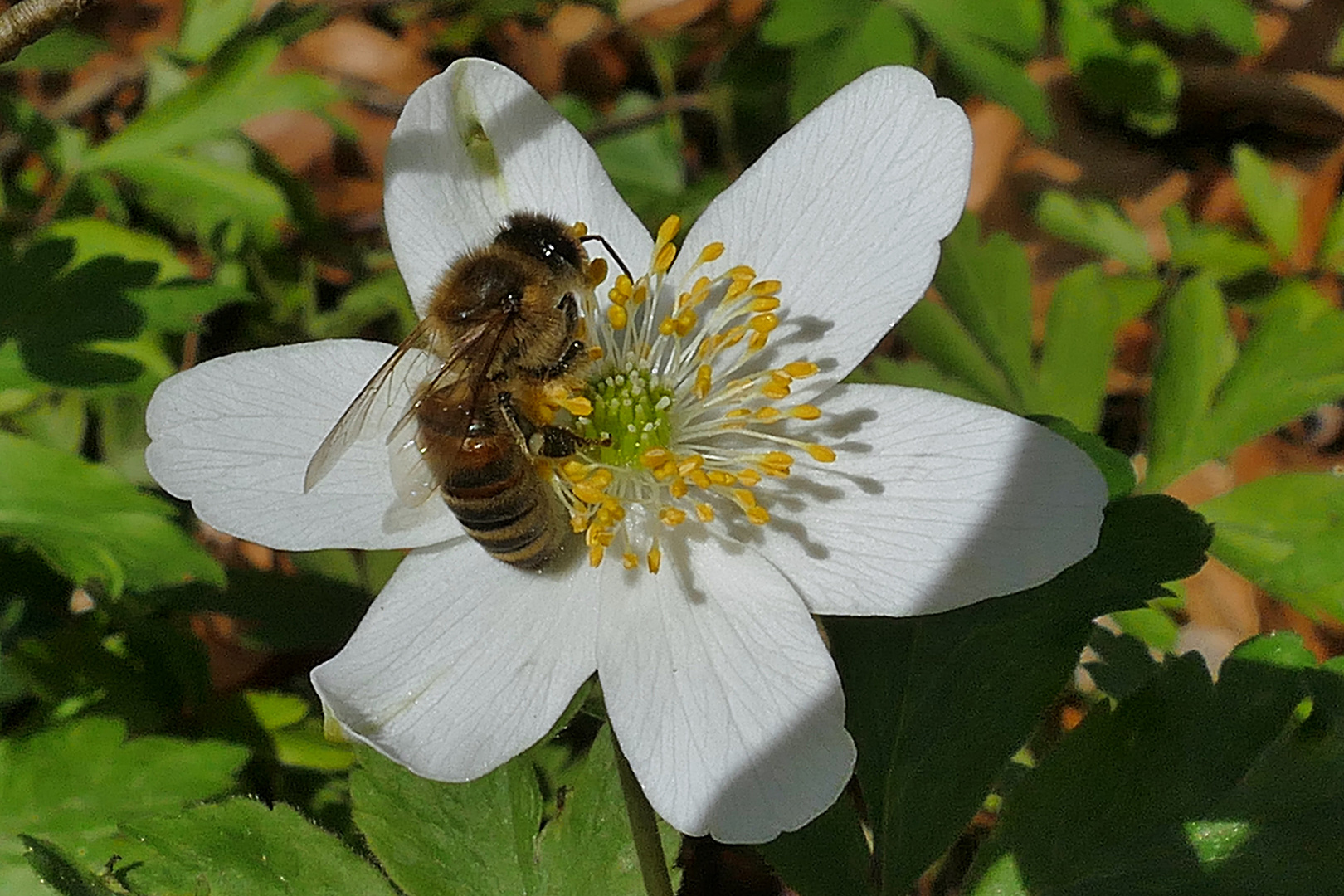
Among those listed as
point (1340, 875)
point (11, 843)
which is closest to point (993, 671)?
point (1340, 875)

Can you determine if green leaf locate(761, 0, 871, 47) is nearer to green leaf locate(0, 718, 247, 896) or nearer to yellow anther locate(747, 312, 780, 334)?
yellow anther locate(747, 312, 780, 334)

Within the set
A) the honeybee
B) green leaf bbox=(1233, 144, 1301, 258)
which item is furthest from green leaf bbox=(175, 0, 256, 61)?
green leaf bbox=(1233, 144, 1301, 258)

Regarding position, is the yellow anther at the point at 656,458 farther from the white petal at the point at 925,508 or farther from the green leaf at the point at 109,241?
the green leaf at the point at 109,241

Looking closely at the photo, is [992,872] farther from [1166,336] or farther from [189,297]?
[189,297]

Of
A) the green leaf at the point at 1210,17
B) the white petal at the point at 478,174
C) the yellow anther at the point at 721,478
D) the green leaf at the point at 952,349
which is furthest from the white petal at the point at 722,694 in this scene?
the green leaf at the point at 1210,17

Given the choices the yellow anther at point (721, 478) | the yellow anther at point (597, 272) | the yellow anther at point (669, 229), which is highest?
the yellow anther at point (669, 229)

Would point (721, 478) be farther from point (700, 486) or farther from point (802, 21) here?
point (802, 21)

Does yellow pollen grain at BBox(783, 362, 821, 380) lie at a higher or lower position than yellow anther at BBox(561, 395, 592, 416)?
lower
